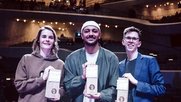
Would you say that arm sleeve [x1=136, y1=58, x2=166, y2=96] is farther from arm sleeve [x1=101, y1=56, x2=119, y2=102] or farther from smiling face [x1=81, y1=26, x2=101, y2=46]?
smiling face [x1=81, y1=26, x2=101, y2=46]

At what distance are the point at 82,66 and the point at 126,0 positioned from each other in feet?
92.6

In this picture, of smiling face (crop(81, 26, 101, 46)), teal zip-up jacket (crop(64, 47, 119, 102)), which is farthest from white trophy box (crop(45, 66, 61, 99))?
smiling face (crop(81, 26, 101, 46))

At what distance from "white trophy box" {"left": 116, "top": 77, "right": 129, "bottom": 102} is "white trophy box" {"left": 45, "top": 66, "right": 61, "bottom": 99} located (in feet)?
2.07

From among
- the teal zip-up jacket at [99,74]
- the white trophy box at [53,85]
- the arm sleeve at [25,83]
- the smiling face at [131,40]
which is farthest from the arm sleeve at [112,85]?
the arm sleeve at [25,83]

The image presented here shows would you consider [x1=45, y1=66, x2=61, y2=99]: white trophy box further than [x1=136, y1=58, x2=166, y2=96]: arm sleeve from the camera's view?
No

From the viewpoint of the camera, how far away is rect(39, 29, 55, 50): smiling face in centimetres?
406

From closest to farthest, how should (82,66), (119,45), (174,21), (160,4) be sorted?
(82,66), (119,45), (174,21), (160,4)

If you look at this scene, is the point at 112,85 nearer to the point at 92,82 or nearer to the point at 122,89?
the point at 122,89

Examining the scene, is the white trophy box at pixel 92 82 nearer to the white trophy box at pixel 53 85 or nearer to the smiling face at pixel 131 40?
the white trophy box at pixel 53 85

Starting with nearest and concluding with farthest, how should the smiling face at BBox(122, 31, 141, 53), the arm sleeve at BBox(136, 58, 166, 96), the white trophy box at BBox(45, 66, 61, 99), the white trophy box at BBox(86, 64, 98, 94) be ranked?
the white trophy box at BBox(86, 64, 98, 94) → the white trophy box at BBox(45, 66, 61, 99) → the arm sleeve at BBox(136, 58, 166, 96) → the smiling face at BBox(122, 31, 141, 53)

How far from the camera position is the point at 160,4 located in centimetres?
3114

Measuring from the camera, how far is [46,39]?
4055mm

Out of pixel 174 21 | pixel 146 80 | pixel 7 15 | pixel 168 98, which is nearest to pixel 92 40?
pixel 146 80

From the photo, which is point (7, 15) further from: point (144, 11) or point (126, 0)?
point (144, 11)
